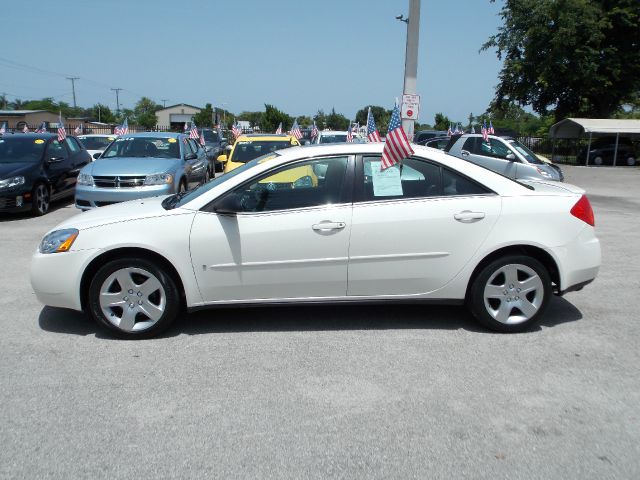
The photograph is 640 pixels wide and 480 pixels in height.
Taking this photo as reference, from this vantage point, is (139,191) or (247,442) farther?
(139,191)

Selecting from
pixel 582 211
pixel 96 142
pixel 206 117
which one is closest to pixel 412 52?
pixel 582 211

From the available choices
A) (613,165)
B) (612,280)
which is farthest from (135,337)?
(613,165)

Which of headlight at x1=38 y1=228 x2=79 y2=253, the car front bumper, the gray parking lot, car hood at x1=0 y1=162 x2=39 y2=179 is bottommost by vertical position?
the gray parking lot

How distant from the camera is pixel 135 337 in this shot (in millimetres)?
4672

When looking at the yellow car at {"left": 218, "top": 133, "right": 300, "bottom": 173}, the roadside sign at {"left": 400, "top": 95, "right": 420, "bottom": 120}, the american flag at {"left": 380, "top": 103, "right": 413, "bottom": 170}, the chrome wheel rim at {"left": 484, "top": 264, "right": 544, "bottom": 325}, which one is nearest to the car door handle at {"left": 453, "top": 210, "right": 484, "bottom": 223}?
the chrome wheel rim at {"left": 484, "top": 264, "right": 544, "bottom": 325}

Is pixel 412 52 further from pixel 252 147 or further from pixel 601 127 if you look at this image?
pixel 601 127

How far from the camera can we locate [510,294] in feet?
15.7

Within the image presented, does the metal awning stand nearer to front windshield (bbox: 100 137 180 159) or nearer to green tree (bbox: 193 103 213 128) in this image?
front windshield (bbox: 100 137 180 159)

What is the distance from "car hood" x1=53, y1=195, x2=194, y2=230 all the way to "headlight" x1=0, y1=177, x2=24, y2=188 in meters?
6.51

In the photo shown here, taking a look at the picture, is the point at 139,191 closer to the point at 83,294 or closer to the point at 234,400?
the point at 83,294

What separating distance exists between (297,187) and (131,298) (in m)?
1.63

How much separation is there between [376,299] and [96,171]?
694cm

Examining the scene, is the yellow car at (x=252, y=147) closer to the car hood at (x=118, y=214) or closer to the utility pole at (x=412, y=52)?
the utility pole at (x=412, y=52)

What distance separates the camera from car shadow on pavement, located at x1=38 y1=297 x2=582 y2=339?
4.93 meters
